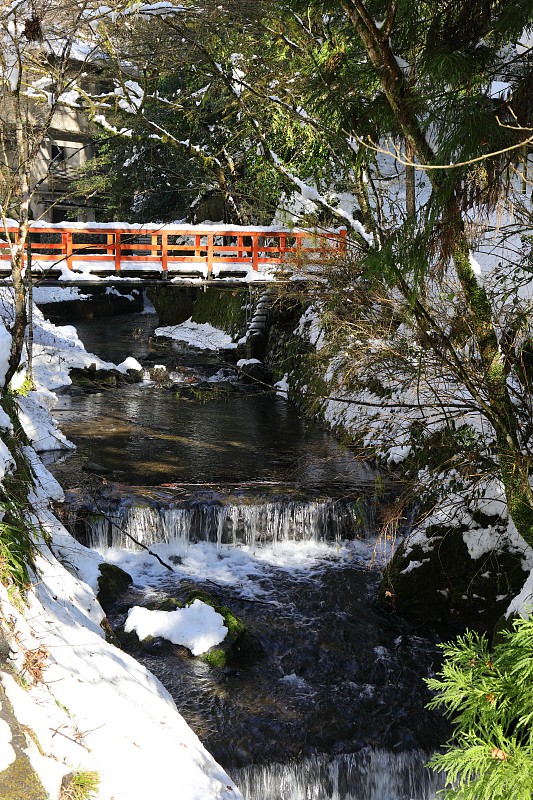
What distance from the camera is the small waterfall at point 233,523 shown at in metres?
9.88

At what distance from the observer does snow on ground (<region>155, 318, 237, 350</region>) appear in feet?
78.2

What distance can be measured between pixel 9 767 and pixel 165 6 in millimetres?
9567

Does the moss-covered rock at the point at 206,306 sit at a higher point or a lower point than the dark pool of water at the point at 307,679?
higher

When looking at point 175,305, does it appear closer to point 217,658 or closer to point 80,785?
point 217,658

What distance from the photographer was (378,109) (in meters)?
5.78

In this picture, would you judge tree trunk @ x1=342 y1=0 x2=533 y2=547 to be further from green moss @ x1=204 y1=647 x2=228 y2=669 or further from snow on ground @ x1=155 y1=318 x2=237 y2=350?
snow on ground @ x1=155 y1=318 x2=237 y2=350

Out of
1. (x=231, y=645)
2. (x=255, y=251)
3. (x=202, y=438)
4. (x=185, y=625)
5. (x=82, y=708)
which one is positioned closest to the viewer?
(x=82, y=708)

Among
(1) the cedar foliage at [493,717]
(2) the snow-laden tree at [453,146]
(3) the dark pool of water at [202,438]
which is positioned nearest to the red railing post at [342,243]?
(2) the snow-laden tree at [453,146]

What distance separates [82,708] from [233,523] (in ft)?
21.8

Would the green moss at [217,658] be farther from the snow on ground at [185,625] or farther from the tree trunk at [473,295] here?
the tree trunk at [473,295]

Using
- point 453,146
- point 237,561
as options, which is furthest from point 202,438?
point 453,146

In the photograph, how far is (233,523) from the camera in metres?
10.2

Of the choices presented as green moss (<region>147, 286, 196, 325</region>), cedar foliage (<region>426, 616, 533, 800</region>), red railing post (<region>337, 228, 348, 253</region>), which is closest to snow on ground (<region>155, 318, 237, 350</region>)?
green moss (<region>147, 286, 196, 325</region>)

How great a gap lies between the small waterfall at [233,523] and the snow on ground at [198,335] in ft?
41.7
